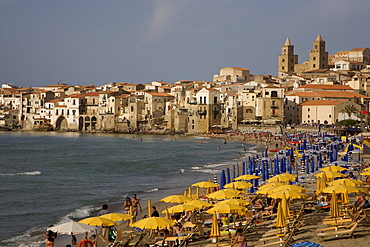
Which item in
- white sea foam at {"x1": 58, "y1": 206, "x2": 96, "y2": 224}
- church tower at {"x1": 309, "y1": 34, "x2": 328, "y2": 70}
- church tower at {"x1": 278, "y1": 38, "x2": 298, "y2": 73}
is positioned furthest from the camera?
church tower at {"x1": 278, "y1": 38, "x2": 298, "y2": 73}

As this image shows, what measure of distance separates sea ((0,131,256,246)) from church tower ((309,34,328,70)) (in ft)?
193

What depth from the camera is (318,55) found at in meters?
108

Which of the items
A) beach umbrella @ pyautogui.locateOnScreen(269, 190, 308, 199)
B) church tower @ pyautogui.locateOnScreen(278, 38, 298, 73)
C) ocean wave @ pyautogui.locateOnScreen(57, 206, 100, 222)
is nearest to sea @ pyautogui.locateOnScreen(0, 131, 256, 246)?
ocean wave @ pyautogui.locateOnScreen(57, 206, 100, 222)

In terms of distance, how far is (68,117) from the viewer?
297 ft

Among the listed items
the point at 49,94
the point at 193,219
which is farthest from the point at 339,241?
the point at 49,94

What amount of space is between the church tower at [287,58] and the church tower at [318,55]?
506 cm

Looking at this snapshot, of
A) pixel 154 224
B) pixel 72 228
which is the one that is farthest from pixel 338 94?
pixel 72 228

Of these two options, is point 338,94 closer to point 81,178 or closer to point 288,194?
point 81,178

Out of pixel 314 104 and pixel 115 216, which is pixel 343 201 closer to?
pixel 115 216

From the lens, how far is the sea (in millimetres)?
20078

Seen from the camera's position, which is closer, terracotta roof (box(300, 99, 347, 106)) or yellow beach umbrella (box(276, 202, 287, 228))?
yellow beach umbrella (box(276, 202, 287, 228))

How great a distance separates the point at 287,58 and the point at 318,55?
763cm

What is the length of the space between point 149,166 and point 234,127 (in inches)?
1459

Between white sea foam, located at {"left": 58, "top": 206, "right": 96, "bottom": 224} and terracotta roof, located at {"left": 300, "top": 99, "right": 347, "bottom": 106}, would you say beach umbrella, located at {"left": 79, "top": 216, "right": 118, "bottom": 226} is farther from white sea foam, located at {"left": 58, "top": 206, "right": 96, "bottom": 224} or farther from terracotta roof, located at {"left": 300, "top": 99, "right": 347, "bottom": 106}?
terracotta roof, located at {"left": 300, "top": 99, "right": 347, "bottom": 106}
